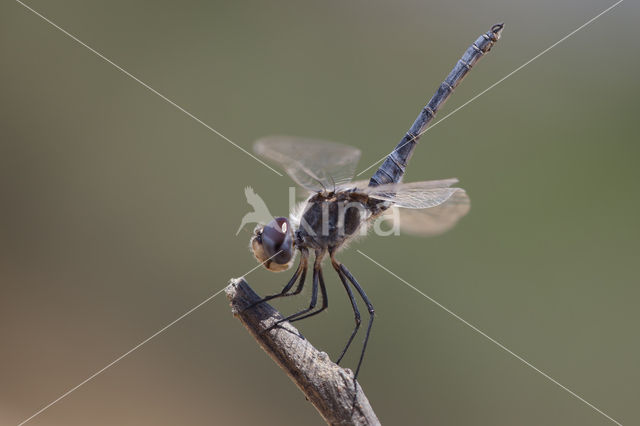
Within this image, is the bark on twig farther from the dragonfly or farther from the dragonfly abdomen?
the dragonfly abdomen

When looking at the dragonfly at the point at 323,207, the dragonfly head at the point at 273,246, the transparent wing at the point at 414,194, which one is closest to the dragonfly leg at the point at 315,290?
the dragonfly at the point at 323,207

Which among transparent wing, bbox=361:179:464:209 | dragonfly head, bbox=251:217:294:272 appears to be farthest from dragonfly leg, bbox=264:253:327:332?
transparent wing, bbox=361:179:464:209

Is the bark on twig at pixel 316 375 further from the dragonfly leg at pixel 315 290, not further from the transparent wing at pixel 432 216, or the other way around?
the transparent wing at pixel 432 216

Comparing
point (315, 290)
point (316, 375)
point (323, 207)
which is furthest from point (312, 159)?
point (316, 375)

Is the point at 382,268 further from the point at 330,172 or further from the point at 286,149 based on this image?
the point at 286,149

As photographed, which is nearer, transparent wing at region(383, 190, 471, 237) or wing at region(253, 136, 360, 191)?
wing at region(253, 136, 360, 191)

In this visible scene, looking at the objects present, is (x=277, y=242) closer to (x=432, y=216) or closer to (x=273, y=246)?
(x=273, y=246)
